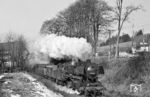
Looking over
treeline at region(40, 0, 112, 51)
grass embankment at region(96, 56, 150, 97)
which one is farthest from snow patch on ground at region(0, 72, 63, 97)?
treeline at region(40, 0, 112, 51)

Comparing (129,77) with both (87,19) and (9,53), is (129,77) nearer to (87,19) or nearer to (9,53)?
(87,19)

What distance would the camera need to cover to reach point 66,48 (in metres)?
19.0

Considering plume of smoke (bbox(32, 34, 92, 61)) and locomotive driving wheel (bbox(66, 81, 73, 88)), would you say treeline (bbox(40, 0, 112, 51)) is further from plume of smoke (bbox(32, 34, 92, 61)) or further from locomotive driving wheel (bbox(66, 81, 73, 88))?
locomotive driving wheel (bbox(66, 81, 73, 88))

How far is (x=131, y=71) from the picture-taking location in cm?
1664

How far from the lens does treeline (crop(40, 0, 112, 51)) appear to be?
3059 centimetres

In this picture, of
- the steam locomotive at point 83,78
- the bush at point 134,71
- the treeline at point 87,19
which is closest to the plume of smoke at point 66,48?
the steam locomotive at point 83,78

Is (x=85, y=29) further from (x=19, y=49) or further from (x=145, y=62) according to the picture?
(x=19, y=49)

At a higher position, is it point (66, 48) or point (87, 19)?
point (87, 19)

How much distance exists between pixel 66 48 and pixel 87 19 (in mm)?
14129

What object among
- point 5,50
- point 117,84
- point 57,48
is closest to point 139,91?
point 117,84

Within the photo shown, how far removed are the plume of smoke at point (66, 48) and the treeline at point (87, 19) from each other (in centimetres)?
726

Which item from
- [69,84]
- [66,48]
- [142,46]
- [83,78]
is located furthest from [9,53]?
[83,78]

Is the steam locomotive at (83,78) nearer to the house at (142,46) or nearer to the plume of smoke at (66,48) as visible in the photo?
the plume of smoke at (66,48)

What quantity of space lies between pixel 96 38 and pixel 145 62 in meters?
15.8
